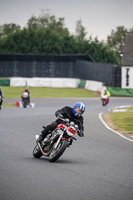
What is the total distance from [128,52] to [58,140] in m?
59.0

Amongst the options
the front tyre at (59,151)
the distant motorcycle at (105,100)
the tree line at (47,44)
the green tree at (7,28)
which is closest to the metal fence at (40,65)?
the tree line at (47,44)

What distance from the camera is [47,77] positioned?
2835 inches

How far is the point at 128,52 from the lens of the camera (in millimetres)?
69625

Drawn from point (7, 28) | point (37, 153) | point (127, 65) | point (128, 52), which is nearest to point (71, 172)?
point (37, 153)

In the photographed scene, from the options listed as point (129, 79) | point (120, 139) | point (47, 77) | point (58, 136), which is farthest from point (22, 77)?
point (58, 136)

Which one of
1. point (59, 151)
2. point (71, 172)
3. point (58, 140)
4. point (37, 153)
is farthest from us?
point (37, 153)

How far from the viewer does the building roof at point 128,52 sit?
67500 mm

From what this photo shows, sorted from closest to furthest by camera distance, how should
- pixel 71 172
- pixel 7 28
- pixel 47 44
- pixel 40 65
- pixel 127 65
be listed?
1. pixel 71 172
2. pixel 127 65
3. pixel 40 65
4. pixel 47 44
5. pixel 7 28

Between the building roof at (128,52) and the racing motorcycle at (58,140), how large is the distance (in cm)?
5541

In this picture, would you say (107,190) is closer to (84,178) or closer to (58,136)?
(84,178)

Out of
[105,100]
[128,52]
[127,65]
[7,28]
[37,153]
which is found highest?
[7,28]

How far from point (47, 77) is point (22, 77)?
313 cm

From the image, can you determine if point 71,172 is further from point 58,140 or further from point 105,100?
point 105,100

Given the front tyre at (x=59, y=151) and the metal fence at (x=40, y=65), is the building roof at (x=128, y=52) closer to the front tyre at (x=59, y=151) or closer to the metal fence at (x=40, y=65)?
the metal fence at (x=40, y=65)
